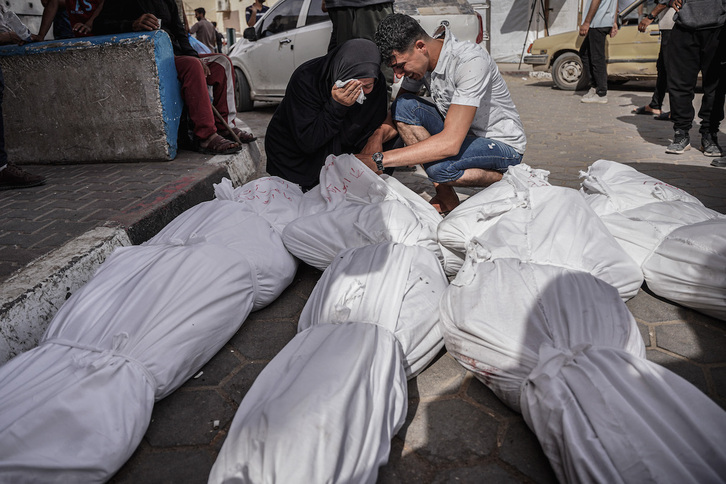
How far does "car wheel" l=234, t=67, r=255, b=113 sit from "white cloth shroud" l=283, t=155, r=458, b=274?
5.48 m

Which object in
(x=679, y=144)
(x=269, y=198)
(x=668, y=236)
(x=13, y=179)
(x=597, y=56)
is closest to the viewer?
(x=668, y=236)

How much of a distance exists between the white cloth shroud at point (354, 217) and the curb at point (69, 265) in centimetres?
85

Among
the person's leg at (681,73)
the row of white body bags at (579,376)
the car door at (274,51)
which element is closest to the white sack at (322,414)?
the row of white body bags at (579,376)

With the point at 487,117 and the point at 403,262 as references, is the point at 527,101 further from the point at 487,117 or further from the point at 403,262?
the point at 403,262

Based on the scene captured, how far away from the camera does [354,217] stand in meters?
2.29

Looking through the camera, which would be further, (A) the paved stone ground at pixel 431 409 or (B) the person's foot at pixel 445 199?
(B) the person's foot at pixel 445 199

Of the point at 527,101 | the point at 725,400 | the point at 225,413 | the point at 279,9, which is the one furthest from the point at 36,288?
the point at 527,101

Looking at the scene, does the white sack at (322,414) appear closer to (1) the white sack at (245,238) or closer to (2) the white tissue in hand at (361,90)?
(1) the white sack at (245,238)

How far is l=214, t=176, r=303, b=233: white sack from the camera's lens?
8.05ft

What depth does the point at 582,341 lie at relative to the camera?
56.6 inches

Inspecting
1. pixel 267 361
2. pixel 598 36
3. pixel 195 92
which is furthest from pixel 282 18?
pixel 267 361

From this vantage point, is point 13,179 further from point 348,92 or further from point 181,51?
point 348,92

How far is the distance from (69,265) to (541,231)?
76.3 inches

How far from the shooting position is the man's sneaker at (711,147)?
14.0 feet
